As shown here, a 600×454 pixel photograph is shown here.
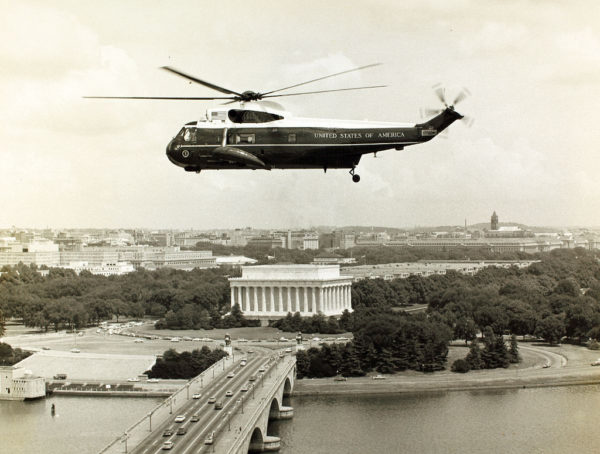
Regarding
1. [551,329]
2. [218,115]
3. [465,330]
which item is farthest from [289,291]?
[218,115]

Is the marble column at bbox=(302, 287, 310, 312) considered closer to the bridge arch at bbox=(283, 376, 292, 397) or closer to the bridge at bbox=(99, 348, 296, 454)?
the bridge at bbox=(99, 348, 296, 454)

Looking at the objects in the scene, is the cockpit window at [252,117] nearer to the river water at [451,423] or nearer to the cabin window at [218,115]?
the cabin window at [218,115]

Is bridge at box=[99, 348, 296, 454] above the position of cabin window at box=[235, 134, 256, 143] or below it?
below

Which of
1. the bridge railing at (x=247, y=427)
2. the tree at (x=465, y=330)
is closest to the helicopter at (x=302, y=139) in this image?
the bridge railing at (x=247, y=427)

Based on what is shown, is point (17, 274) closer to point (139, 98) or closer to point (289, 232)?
point (289, 232)

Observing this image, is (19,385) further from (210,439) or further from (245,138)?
(245,138)

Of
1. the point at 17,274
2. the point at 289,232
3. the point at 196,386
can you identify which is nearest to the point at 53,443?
the point at 196,386

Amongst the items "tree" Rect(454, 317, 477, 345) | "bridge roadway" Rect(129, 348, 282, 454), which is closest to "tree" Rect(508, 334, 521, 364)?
"tree" Rect(454, 317, 477, 345)
